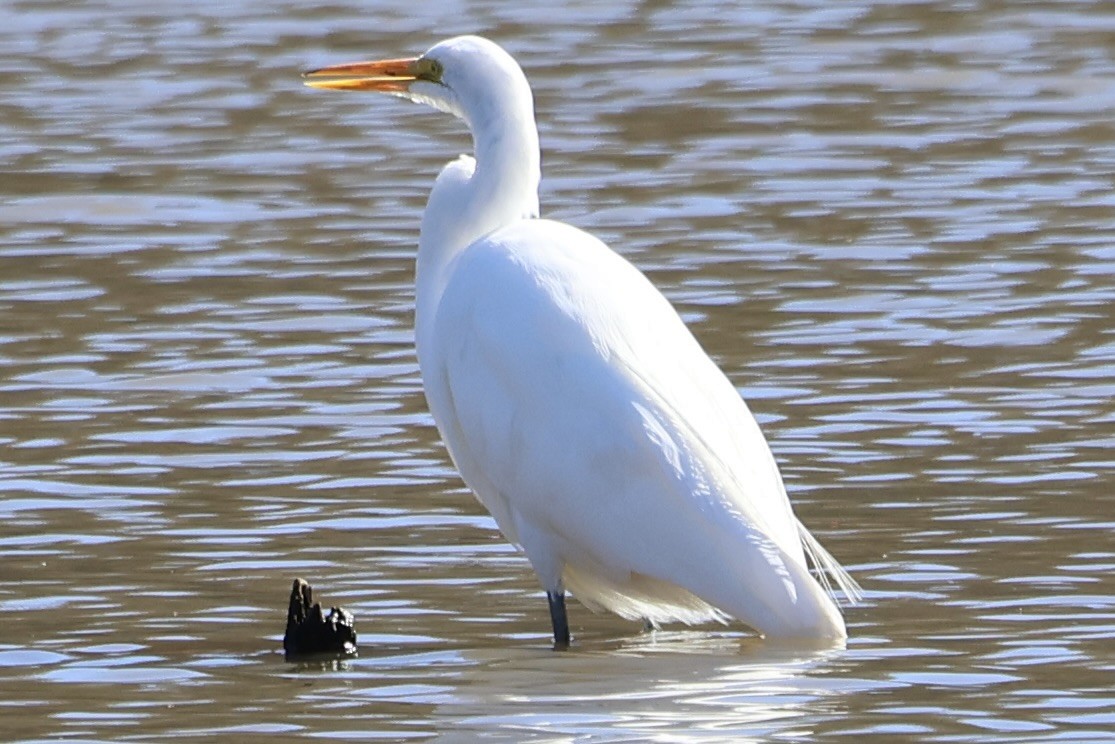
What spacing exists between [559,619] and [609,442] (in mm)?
475

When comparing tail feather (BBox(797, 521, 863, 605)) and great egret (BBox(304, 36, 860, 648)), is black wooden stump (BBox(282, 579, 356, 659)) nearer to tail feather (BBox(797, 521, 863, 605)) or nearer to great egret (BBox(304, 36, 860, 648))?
great egret (BBox(304, 36, 860, 648))

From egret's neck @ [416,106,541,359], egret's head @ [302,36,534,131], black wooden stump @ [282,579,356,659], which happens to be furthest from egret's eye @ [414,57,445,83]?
black wooden stump @ [282,579,356,659]

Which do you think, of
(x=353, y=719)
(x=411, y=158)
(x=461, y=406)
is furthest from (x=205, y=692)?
(x=411, y=158)

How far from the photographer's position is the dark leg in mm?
7008

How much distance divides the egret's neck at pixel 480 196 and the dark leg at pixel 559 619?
3.06 ft

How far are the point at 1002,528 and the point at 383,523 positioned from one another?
1797 mm

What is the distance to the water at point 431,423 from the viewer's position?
6.47 m

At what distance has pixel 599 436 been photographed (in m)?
6.99

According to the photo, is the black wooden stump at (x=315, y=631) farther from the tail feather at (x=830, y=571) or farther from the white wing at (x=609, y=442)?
the tail feather at (x=830, y=571)

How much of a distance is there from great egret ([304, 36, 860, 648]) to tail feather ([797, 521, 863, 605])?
11mm

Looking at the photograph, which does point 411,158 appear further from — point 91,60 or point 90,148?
point 91,60

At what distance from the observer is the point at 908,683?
6293 millimetres

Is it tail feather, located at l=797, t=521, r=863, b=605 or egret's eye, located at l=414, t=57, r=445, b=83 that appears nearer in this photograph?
tail feather, located at l=797, t=521, r=863, b=605

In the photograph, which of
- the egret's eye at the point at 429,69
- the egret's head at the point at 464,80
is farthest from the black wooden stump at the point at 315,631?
the egret's eye at the point at 429,69
